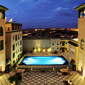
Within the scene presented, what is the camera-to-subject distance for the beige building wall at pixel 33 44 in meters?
27.6

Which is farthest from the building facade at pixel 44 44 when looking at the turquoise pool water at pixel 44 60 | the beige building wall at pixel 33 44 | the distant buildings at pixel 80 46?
the distant buildings at pixel 80 46

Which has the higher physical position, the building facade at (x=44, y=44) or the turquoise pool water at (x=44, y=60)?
the building facade at (x=44, y=44)

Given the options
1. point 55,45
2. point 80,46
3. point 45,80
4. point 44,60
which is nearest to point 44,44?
point 55,45

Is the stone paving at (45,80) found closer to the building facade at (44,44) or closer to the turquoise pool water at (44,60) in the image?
the turquoise pool water at (44,60)

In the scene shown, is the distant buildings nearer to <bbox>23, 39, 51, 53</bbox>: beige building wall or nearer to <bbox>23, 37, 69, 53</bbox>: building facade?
<bbox>23, 37, 69, 53</bbox>: building facade

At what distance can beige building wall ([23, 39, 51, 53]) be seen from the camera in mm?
27562

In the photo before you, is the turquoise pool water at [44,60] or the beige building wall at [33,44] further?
the beige building wall at [33,44]

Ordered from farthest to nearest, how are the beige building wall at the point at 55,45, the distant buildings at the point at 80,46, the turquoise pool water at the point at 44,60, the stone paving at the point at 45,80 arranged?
the beige building wall at the point at 55,45 → the turquoise pool water at the point at 44,60 → the distant buildings at the point at 80,46 → the stone paving at the point at 45,80

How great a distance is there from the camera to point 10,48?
17594 millimetres

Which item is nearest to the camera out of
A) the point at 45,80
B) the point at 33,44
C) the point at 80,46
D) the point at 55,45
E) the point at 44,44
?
the point at 45,80

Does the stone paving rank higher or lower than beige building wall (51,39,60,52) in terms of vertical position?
lower

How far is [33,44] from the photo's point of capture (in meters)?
27.6

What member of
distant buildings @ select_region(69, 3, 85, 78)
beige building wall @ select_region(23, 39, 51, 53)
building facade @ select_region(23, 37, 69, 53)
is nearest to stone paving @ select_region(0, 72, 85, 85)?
distant buildings @ select_region(69, 3, 85, 78)

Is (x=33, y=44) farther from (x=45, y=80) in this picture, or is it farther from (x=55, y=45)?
(x=45, y=80)
